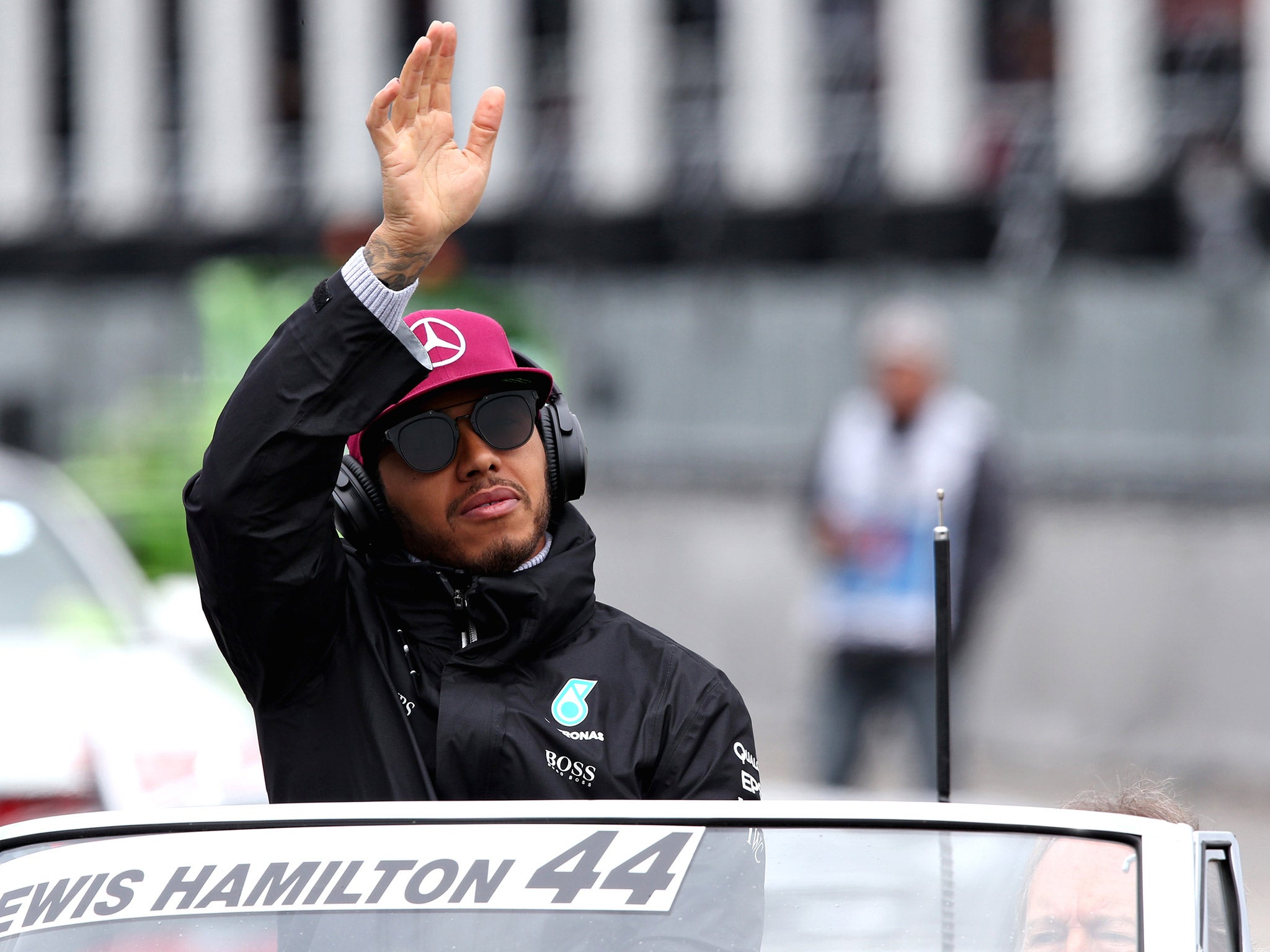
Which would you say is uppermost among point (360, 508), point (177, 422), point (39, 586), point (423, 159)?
point (423, 159)

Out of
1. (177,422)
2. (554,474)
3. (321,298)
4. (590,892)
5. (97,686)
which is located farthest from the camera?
(177,422)

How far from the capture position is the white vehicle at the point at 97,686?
5.14 m

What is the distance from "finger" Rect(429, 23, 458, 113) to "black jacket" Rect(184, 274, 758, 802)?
30cm

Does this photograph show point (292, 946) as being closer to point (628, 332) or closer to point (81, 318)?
point (628, 332)

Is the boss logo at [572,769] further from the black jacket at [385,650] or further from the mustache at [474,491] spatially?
the mustache at [474,491]

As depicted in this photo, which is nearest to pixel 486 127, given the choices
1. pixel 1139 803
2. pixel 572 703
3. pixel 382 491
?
pixel 382 491

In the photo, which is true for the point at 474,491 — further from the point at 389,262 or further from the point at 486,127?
the point at 486,127

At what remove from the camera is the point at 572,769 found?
2.57 metres

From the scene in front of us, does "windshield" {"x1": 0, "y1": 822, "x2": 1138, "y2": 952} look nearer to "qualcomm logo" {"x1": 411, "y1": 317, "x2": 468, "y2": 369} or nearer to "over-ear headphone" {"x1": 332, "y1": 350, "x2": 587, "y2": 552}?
"over-ear headphone" {"x1": 332, "y1": 350, "x2": 587, "y2": 552}

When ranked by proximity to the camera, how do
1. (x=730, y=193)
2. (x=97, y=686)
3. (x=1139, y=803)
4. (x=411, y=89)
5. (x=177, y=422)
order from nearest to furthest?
(x=1139, y=803) < (x=411, y=89) < (x=97, y=686) < (x=177, y=422) < (x=730, y=193)

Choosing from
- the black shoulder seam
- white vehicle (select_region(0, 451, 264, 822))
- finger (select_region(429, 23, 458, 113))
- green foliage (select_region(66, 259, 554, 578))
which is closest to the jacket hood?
the black shoulder seam

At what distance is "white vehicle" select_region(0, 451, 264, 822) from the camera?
5.14m

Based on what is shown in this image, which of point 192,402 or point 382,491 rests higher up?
point 382,491

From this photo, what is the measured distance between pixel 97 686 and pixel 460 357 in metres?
3.25
